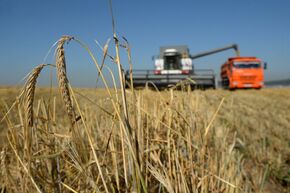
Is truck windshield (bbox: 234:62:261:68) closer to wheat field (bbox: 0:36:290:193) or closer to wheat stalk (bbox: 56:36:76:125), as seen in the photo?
wheat field (bbox: 0:36:290:193)

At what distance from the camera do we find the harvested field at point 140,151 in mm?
848

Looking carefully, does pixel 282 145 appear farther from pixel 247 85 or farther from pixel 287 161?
pixel 247 85

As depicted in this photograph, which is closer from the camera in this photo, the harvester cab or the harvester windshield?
the harvester cab

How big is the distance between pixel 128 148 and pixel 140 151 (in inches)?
8.9

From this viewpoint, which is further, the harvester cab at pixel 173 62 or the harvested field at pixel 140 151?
the harvester cab at pixel 173 62

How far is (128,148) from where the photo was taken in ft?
2.53

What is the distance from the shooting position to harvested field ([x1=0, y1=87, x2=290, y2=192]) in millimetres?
848

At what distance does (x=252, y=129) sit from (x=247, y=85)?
11719mm

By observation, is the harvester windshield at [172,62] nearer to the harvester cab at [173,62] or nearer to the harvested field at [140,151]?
the harvester cab at [173,62]

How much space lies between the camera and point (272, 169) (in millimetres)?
2445

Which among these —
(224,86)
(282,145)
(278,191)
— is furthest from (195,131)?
(224,86)

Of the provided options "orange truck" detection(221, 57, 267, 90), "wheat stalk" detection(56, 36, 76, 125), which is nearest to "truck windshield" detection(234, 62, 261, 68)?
"orange truck" detection(221, 57, 267, 90)

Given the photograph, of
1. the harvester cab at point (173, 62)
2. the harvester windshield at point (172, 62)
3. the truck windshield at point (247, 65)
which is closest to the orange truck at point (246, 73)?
the truck windshield at point (247, 65)

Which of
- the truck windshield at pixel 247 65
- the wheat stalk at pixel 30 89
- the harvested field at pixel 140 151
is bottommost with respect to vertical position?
the harvested field at pixel 140 151
